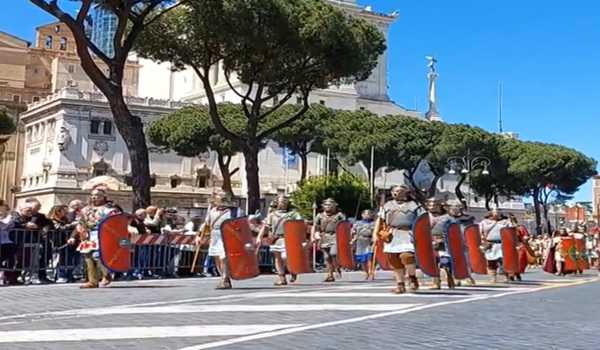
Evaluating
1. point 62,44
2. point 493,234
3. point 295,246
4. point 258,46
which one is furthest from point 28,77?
point 295,246

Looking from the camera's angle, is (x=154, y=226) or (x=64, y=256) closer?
(x=64, y=256)

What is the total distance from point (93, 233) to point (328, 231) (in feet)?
19.3

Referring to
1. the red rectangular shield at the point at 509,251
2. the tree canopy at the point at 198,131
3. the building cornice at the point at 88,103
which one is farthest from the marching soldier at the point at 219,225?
the building cornice at the point at 88,103

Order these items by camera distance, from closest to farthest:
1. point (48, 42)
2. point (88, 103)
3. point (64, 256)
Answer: point (64, 256) → point (88, 103) → point (48, 42)

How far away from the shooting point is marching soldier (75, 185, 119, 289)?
13.8m

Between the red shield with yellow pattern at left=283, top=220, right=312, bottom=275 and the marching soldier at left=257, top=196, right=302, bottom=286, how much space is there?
0.31 ft

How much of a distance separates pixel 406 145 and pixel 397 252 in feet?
174

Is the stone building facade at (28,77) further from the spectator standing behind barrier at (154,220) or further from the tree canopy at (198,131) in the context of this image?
the spectator standing behind barrier at (154,220)

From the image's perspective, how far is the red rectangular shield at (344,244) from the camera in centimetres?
1827

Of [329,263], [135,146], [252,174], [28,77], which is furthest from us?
[28,77]

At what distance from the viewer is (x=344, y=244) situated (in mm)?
18625

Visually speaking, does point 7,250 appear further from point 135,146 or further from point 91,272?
point 135,146

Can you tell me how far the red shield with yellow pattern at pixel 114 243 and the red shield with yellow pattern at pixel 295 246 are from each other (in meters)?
3.09

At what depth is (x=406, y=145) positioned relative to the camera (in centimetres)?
6488
